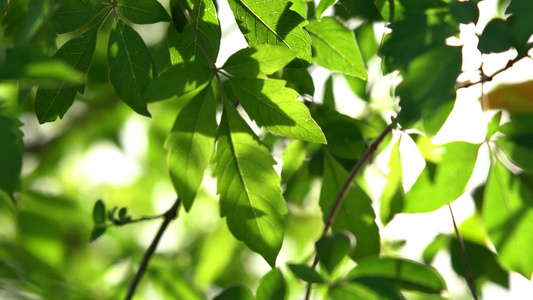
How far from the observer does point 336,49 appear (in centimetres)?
75

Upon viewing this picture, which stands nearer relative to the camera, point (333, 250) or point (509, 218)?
point (333, 250)

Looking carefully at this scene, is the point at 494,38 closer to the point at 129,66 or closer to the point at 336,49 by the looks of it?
the point at 336,49

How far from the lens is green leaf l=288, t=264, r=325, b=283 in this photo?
1.93 ft

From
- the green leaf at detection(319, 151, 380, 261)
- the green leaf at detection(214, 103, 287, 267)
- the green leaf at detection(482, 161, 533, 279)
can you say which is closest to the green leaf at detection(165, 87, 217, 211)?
the green leaf at detection(214, 103, 287, 267)

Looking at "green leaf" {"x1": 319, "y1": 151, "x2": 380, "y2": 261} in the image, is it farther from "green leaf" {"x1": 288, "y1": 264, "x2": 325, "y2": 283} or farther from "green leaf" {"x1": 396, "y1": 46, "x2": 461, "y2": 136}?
"green leaf" {"x1": 396, "y1": 46, "x2": 461, "y2": 136}

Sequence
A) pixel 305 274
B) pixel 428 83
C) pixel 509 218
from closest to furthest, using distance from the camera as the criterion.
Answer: pixel 428 83 → pixel 305 274 → pixel 509 218

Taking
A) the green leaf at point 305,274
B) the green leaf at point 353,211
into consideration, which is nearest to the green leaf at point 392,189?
the green leaf at point 353,211

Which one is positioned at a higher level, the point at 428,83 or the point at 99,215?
the point at 428,83

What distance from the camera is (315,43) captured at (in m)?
0.77

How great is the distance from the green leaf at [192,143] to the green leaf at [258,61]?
44mm

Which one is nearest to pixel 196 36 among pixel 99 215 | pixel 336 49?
pixel 336 49

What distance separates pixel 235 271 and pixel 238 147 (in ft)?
4.15

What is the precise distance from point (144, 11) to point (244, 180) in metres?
0.21

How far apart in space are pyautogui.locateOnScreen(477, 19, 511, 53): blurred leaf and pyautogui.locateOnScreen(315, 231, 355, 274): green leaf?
224 mm
